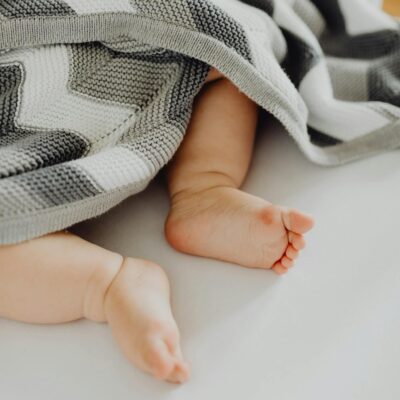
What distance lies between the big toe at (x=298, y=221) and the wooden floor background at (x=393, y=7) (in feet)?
1.88

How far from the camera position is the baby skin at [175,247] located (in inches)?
17.9

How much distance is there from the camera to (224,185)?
0.58 metres

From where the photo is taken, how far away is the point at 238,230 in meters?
0.54

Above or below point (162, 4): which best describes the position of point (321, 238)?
below

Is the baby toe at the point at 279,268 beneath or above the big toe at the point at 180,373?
above

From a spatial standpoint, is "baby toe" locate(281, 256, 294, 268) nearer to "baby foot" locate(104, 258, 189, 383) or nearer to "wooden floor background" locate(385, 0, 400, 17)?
"baby foot" locate(104, 258, 189, 383)

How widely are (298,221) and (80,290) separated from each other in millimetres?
185

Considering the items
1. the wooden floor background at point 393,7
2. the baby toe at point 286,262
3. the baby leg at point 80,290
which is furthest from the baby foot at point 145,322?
the wooden floor background at point 393,7

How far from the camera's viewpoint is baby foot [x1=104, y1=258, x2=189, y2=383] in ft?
1.42

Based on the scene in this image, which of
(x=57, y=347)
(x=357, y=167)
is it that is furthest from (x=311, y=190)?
(x=57, y=347)

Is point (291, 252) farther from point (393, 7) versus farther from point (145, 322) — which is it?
point (393, 7)

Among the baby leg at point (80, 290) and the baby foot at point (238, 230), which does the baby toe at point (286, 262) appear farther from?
the baby leg at point (80, 290)

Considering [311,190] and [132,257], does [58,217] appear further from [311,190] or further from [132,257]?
[311,190]

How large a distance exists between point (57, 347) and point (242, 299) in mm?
154
